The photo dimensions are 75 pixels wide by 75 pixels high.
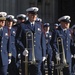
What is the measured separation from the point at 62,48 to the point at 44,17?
10.0 metres

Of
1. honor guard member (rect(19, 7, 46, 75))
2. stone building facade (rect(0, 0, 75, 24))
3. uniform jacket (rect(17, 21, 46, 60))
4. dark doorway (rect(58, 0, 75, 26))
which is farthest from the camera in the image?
dark doorway (rect(58, 0, 75, 26))

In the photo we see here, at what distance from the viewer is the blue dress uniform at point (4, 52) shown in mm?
10492

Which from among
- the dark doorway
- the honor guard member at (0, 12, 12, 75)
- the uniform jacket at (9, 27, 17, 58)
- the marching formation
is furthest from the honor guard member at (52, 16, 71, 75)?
the dark doorway

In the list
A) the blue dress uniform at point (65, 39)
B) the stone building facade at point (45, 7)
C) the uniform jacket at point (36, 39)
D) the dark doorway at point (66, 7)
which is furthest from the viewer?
the dark doorway at point (66, 7)

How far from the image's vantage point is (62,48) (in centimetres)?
1116

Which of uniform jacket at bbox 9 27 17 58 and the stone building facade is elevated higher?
the stone building facade

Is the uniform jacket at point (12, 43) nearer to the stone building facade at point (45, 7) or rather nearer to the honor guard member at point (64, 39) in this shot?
the honor guard member at point (64, 39)

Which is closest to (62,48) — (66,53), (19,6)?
(66,53)

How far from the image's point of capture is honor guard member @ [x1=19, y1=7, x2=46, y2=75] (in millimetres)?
10367

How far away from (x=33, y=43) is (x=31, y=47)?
95mm

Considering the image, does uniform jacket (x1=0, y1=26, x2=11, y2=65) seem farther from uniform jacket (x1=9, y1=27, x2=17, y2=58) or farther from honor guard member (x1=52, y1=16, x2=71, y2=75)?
honor guard member (x1=52, y1=16, x2=71, y2=75)

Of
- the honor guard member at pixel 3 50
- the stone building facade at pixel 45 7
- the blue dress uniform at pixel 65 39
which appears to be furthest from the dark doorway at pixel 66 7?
the honor guard member at pixel 3 50

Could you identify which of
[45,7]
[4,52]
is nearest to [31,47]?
[4,52]

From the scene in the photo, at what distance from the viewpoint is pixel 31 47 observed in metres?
10.5
